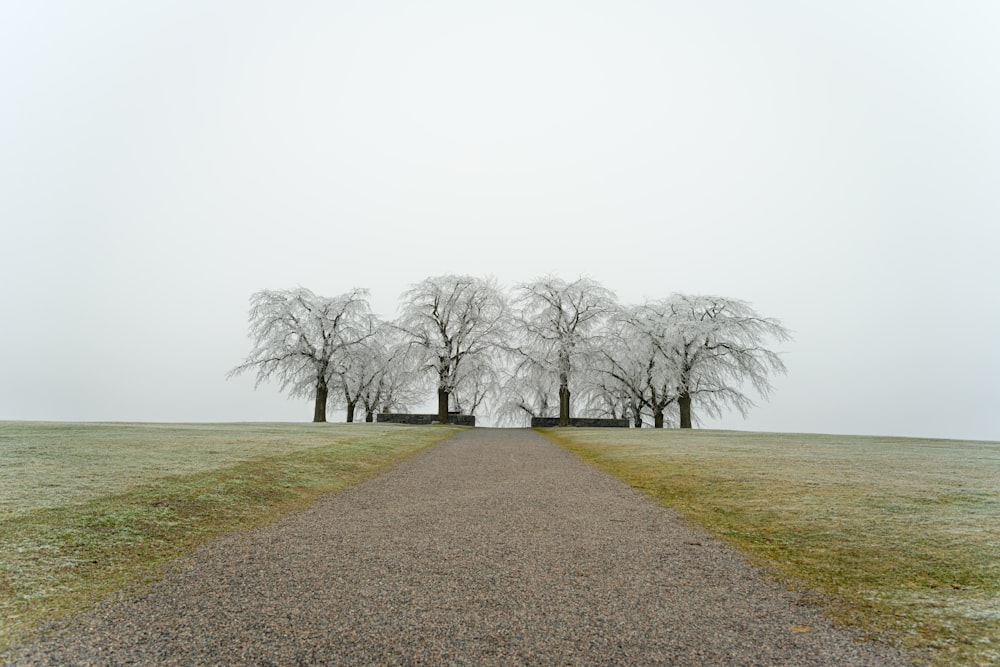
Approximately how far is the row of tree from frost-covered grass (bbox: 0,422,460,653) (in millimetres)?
23124

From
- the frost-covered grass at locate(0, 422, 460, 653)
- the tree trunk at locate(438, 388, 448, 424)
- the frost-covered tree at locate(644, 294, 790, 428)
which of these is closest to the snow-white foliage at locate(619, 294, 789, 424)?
the frost-covered tree at locate(644, 294, 790, 428)

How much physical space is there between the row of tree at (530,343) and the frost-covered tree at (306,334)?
77 millimetres

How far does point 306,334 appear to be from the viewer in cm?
4144

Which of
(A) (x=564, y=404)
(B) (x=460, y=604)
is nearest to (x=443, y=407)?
(A) (x=564, y=404)

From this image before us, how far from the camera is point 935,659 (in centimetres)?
429

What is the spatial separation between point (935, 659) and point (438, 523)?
588 cm

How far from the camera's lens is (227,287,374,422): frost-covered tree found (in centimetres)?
4078

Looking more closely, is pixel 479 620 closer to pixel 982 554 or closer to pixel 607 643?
pixel 607 643

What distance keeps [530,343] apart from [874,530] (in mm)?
34655

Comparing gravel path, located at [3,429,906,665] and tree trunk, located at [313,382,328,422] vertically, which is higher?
tree trunk, located at [313,382,328,422]

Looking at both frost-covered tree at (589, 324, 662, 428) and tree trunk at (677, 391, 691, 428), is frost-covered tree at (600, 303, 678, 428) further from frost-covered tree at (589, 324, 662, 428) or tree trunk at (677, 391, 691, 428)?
tree trunk at (677, 391, 691, 428)

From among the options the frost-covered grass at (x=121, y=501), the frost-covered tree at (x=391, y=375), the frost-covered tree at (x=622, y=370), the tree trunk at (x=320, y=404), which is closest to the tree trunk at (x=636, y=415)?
the frost-covered tree at (x=622, y=370)

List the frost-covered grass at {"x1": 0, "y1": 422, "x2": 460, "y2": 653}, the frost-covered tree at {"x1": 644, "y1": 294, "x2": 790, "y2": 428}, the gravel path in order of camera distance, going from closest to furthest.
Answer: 1. the gravel path
2. the frost-covered grass at {"x1": 0, "y1": 422, "x2": 460, "y2": 653}
3. the frost-covered tree at {"x1": 644, "y1": 294, "x2": 790, "y2": 428}

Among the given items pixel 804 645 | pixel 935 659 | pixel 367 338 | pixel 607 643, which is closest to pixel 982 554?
pixel 935 659
